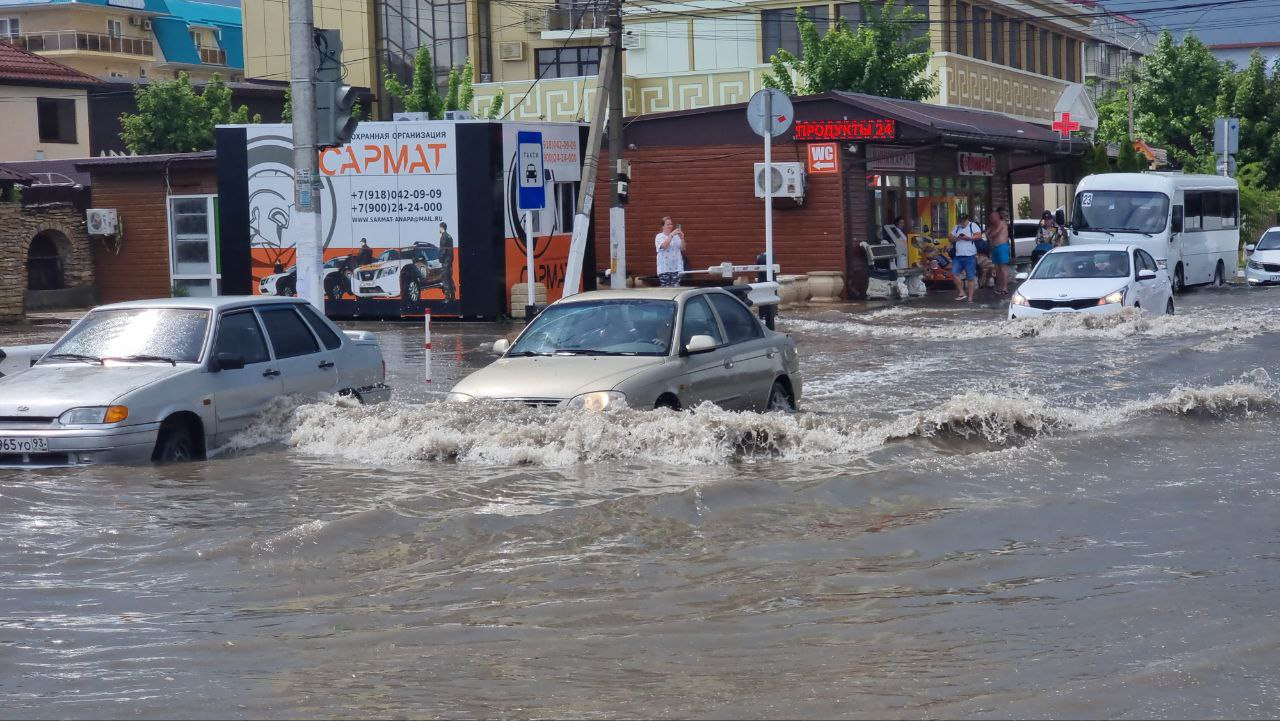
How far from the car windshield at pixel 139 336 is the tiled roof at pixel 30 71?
123 feet

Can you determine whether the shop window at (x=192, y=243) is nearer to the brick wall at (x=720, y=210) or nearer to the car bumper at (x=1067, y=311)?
the brick wall at (x=720, y=210)

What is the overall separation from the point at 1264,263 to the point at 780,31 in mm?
19274

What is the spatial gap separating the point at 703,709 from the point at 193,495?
545cm

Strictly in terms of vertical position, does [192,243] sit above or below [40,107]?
below

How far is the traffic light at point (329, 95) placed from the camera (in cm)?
1580

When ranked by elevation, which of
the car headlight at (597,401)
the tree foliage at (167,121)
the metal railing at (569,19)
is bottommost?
the car headlight at (597,401)

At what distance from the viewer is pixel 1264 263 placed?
3491cm

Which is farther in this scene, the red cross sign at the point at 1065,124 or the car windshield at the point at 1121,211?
the red cross sign at the point at 1065,124

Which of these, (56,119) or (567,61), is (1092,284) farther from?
(567,61)

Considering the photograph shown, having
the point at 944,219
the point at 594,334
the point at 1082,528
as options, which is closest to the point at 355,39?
the point at 944,219

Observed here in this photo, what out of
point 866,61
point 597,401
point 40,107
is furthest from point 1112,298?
point 40,107

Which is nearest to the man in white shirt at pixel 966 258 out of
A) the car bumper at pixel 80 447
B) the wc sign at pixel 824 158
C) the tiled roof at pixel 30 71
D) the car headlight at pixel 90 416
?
the wc sign at pixel 824 158

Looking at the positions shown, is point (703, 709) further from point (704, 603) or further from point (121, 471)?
point (121, 471)

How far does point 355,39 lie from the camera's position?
6019 cm
